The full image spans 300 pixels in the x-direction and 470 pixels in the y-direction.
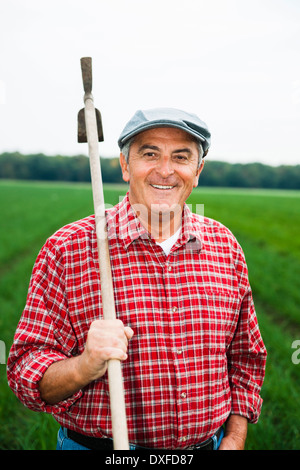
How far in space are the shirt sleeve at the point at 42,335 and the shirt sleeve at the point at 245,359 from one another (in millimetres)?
732

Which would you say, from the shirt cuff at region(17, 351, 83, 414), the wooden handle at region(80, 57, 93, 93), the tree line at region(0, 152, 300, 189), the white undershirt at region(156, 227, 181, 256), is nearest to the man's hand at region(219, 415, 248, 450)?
the shirt cuff at region(17, 351, 83, 414)

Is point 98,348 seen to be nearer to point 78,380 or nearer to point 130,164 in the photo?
point 78,380

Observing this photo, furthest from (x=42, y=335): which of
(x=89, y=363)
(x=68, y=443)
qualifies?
(x=68, y=443)

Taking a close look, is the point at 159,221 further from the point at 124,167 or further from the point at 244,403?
the point at 244,403

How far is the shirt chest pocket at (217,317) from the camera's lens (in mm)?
1700

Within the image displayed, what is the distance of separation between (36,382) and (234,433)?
3.04 ft

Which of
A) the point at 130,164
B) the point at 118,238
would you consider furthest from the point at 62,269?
the point at 130,164

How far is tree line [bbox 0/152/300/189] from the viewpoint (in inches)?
2251

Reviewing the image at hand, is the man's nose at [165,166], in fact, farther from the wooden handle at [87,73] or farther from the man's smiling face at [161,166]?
the wooden handle at [87,73]

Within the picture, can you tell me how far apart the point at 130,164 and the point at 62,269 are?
1.68ft

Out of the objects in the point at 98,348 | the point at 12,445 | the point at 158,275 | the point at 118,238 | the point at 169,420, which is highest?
the point at 118,238

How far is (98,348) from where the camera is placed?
4.12 ft

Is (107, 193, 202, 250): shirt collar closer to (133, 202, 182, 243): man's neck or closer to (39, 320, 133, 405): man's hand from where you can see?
(133, 202, 182, 243): man's neck

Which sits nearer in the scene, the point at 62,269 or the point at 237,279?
the point at 62,269
